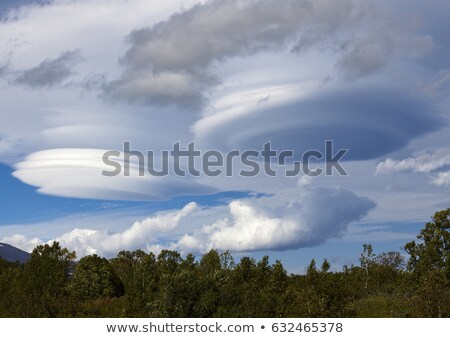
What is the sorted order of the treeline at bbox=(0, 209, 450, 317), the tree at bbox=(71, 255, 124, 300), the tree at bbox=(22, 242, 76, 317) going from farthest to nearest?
1. the tree at bbox=(71, 255, 124, 300)
2. the tree at bbox=(22, 242, 76, 317)
3. the treeline at bbox=(0, 209, 450, 317)

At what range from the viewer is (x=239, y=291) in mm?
23734

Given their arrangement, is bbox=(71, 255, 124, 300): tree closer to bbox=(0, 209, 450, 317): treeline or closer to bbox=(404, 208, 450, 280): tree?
bbox=(0, 209, 450, 317): treeline

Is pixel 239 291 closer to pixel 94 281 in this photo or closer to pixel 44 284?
pixel 44 284

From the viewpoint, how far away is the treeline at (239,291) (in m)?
23.2

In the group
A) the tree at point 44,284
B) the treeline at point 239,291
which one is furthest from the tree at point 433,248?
the tree at point 44,284

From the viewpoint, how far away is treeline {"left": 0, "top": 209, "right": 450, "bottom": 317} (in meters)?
23.2

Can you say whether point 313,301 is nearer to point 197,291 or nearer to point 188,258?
point 197,291

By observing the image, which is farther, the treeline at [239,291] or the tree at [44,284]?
the tree at [44,284]

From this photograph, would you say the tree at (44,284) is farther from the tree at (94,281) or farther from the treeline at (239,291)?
the tree at (94,281)

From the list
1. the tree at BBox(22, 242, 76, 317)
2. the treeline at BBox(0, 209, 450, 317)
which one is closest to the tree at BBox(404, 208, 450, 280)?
the treeline at BBox(0, 209, 450, 317)

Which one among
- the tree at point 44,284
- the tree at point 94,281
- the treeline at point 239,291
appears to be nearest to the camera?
the treeline at point 239,291

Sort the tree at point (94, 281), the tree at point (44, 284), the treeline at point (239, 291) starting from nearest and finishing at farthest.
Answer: the treeline at point (239, 291) < the tree at point (44, 284) < the tree at point (94, 281)
